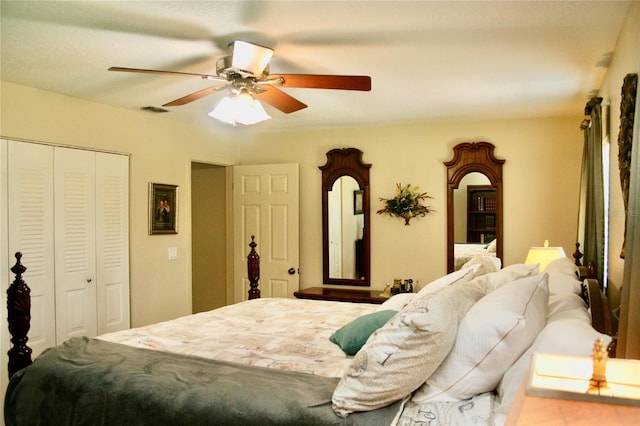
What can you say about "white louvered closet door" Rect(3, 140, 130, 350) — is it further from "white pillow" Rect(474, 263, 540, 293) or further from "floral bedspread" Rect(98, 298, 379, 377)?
"white pillow" Rect(474, 263, 540, 293)

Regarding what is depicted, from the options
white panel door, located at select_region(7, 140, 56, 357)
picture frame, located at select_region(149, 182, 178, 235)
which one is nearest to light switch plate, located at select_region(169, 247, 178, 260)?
picture frame, located at select_region(149, 182, 178, 235)

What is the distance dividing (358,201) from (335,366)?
10.8ft

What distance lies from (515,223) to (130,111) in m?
3.75

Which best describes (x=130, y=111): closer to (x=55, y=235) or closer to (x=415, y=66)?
(x=55, y=235)

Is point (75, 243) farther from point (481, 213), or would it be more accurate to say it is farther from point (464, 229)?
point (481, 213)

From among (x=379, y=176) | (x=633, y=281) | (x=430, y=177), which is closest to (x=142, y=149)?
(x=379, y=176)

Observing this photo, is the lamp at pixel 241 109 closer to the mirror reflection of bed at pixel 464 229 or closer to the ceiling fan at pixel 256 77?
the ceiling fan at pixel 256 77

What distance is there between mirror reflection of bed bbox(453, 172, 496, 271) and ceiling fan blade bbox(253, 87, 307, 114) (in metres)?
2.33

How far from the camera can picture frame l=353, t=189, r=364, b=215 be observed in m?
5.14

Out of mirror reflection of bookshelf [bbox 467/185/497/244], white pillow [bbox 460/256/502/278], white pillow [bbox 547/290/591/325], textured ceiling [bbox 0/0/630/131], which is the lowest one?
white pillow [bbox 547/290/591/325]

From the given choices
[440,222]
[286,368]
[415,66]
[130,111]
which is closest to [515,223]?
[440,222]

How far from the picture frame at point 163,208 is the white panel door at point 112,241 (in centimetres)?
27

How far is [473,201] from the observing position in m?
4.75

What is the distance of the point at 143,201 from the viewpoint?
4387 mm
